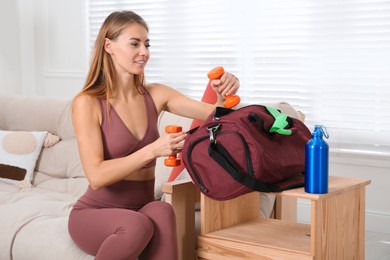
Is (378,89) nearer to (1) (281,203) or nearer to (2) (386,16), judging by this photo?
(2) (386,16)

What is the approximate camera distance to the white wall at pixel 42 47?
4988mm

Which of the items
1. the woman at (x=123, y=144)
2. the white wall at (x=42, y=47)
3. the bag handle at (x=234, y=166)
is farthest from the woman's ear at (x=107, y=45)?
the white wall at (x=42, y=47)

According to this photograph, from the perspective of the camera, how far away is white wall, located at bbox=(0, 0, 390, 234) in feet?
16.4

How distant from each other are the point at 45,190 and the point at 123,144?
1156 millimetres

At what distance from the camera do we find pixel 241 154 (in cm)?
212

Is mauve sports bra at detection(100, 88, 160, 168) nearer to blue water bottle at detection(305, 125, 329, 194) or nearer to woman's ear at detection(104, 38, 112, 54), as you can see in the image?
woman's ear at detection(104, 38, 112, 54)

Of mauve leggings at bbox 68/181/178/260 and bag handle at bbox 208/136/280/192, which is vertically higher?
bag handle at bbox 208/136/280/192

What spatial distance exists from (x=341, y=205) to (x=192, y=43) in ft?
7.76

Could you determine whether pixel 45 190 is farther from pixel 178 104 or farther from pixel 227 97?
pixel 227 97

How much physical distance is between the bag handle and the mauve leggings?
0.92 ft

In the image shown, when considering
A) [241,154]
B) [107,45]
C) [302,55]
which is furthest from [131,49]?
[302,55]

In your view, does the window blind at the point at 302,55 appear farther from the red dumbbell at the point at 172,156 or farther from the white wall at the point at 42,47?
the red dumbbell at the point at 172,156

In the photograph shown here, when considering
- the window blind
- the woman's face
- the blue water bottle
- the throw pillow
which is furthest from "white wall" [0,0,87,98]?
the blue water bottle

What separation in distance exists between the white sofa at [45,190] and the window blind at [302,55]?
93 cm
